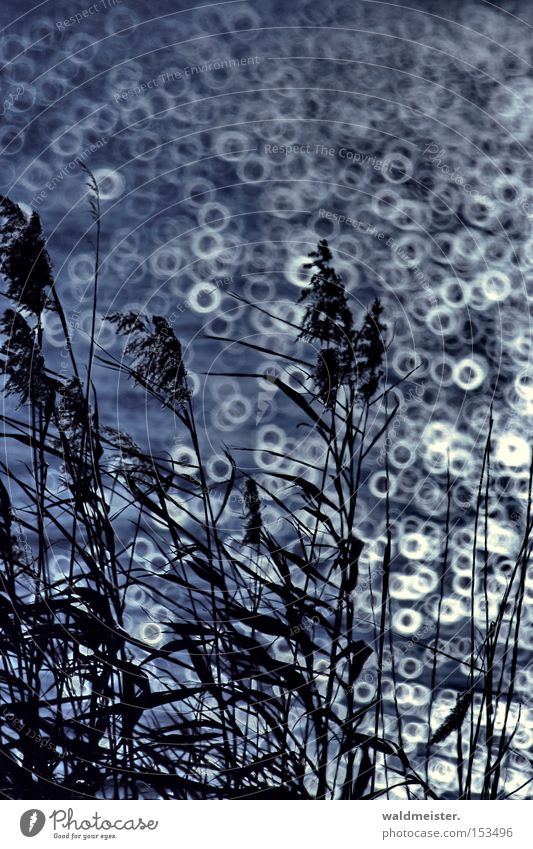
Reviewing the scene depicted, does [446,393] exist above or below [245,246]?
below

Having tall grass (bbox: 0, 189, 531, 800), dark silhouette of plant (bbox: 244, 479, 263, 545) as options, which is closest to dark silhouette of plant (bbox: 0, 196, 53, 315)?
tall grass (bbox: 0, 189, 531, 800)

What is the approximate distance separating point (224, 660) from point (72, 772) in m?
0.24

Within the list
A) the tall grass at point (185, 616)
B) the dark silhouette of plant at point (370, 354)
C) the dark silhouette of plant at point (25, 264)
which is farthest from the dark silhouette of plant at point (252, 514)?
the dark silhouette of plant at point (25, 264)

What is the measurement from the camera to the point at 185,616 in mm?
1027

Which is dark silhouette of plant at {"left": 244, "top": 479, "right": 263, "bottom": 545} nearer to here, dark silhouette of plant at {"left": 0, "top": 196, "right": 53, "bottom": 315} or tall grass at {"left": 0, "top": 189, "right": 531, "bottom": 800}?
tall grass at {"left": 0, "top": 189, "right": 531, "bottom": 800}

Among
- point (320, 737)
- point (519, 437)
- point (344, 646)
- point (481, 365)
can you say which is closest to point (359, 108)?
point (481, 365)

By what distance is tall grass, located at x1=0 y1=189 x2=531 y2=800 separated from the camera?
102cm

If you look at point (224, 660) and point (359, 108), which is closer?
point (224, 660)

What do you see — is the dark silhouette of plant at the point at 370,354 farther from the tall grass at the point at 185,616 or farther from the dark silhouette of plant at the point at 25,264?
the dark silhouette of plant at the point at 25,264

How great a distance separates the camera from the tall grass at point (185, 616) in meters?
1.02

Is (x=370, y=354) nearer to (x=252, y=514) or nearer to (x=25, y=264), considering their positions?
(x=252, y=514)

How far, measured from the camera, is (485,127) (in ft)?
3.95

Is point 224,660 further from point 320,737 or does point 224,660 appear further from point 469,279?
point 469,279

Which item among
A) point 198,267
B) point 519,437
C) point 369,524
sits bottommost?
point 369,524
